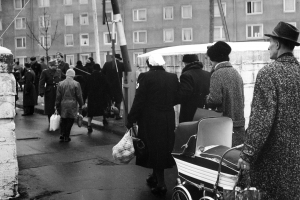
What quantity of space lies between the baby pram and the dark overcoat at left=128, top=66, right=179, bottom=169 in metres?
1.55

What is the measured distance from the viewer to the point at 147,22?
54.7 metres

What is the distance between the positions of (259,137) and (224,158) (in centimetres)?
76

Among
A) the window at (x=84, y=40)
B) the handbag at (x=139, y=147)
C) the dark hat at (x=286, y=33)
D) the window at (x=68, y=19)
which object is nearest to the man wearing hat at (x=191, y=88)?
the handbag at (x=139, y=147)

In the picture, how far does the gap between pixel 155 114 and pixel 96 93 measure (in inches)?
260

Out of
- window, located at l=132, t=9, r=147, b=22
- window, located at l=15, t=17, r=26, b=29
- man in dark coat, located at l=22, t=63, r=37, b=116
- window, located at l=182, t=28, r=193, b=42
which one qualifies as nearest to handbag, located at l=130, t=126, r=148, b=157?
man in dark coat, located at l=22, t=63, r=37, b=116

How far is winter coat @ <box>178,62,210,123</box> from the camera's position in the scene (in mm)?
7004

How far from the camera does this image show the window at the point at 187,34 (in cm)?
5331

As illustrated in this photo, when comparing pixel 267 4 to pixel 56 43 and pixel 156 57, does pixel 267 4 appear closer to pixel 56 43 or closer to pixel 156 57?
pixel 56 43

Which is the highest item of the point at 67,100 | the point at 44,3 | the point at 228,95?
the point at 44,3

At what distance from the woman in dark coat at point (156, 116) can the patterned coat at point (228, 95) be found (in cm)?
102

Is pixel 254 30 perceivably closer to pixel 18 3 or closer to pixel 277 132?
pixel 18 3

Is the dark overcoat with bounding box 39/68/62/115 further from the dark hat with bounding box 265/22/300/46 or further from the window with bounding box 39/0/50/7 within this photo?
the window with bounding box 39/0/50/7

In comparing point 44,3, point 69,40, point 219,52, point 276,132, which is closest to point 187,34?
point 69,40

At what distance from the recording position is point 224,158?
4.39 meters
